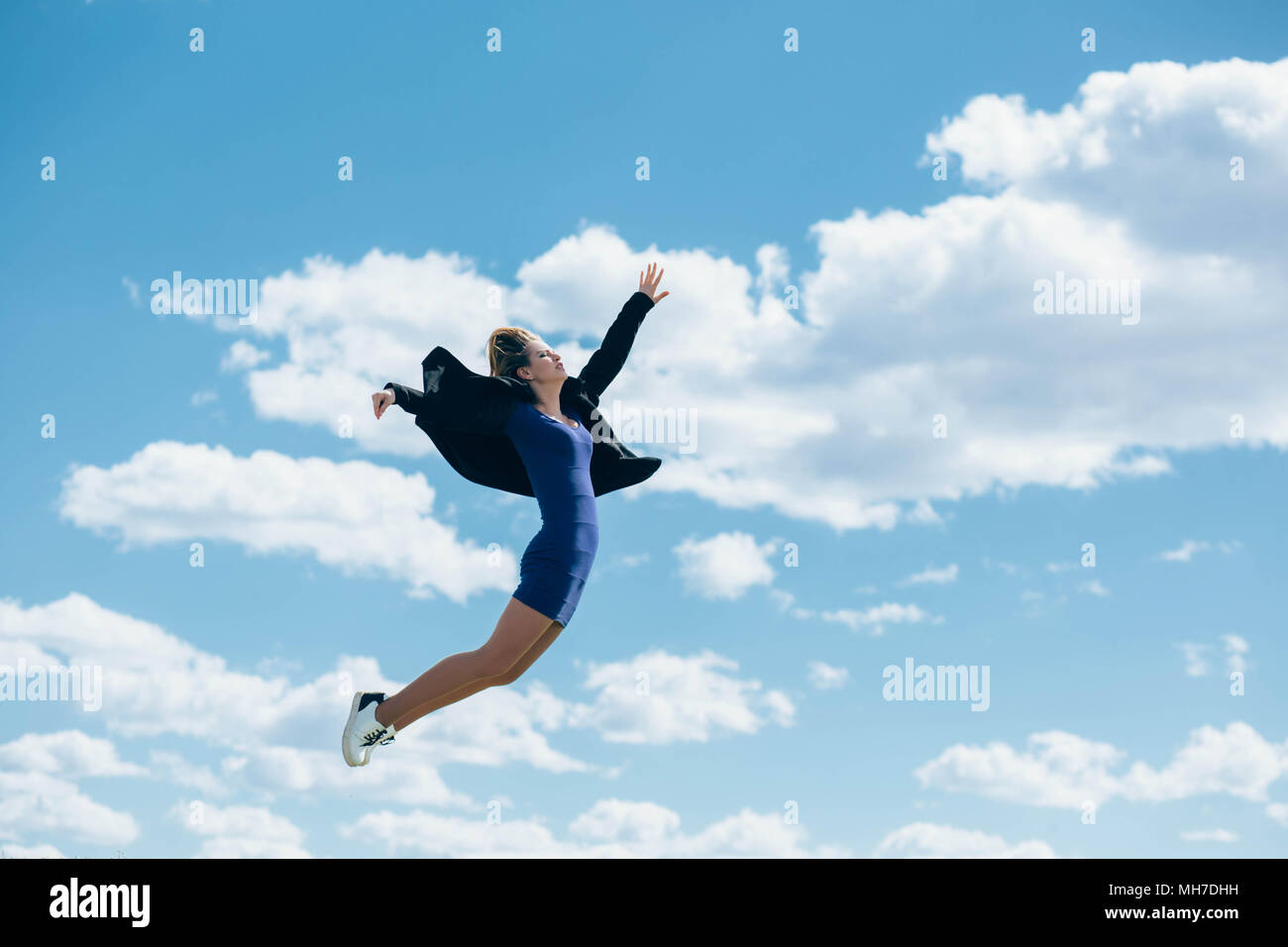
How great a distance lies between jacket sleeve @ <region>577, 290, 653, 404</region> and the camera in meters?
8.32

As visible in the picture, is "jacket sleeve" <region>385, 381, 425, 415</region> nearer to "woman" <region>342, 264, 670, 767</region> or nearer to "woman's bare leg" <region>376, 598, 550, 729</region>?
"woman" <region>342, 264, 670, 767</region>

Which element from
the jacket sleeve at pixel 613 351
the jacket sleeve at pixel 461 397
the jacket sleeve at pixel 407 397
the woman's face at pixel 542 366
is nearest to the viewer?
the jacket sleeve at pixel 407 397

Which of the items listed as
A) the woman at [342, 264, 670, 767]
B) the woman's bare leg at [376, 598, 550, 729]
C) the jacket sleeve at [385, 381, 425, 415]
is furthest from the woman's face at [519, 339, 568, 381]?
the woman's bare leg at [376, 598, 550, 729]

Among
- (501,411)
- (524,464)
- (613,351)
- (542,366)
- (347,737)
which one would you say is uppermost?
(613,351)

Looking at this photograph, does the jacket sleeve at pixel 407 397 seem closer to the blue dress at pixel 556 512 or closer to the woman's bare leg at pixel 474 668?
the blue dress at pixel 556 512

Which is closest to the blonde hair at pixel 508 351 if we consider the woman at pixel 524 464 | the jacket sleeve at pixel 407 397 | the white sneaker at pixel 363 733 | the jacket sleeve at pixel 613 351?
the woman at pixel 524 464

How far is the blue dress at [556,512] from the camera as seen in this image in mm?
7211

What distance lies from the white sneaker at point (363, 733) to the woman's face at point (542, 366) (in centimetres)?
248

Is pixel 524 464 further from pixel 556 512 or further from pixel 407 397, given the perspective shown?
pixel 407 397

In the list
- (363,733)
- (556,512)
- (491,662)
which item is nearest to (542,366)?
(556,512)

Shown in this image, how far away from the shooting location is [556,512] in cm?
745

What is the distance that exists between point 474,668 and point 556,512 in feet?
3.83
